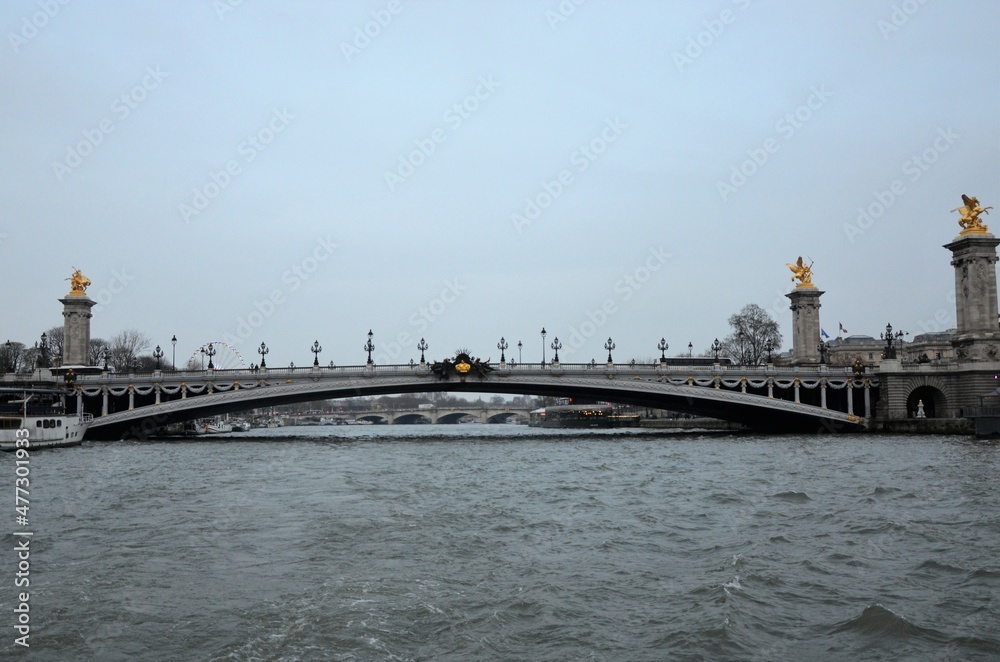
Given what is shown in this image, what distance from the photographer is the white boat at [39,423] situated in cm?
4925

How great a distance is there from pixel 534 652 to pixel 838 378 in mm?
59755

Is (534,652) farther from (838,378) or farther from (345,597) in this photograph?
(838,378)

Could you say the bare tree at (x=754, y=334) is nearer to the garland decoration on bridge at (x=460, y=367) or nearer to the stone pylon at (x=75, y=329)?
the garland decoration on bridge at (x=460, y=367)

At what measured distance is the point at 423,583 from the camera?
14.5 m

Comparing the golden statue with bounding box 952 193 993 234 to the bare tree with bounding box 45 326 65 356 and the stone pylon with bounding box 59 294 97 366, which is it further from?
the bare tree with bounding box 45 326 65 356

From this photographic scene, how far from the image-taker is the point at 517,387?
65.9 meters

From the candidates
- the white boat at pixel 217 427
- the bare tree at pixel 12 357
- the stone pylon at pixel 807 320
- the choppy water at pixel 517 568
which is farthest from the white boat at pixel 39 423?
the stone pylon at pixel 807 320

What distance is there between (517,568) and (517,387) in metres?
50.3

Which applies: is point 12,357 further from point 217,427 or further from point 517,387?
point 517,387

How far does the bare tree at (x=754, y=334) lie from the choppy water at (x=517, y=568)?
66849mm

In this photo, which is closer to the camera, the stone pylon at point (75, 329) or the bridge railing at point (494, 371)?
the bridge railing at point (494, 371)

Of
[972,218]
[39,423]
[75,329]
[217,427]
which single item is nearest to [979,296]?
[972,218]

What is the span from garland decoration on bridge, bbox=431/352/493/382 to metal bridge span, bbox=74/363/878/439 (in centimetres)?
37

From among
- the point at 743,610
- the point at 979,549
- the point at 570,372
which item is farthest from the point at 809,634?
the point at 570,372
